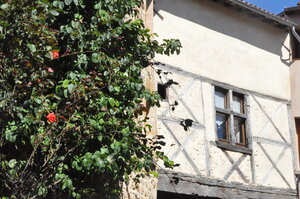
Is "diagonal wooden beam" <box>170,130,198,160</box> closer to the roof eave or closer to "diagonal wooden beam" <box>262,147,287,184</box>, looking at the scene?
"diagonal wooden beam" <box>262,147,287,184</box>

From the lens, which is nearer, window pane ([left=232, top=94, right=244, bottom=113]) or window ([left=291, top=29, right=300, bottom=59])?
window pane ([left=232, top=94, right=244, bottom=113])

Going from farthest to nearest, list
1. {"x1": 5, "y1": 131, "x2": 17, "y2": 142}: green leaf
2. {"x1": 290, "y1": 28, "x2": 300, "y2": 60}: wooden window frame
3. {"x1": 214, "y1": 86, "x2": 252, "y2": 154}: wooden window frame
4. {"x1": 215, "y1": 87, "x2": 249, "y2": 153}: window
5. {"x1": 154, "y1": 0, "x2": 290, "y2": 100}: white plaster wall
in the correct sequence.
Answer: {"x1": 290, "y1": 28, "x2": 300, "y2": 60}: wooden window frame < {"x1": 215, "y1": 87, "x2": 249, "y2": 153}: window < {"x1": 214, "y1": 86, "x2": 252, "y2": 154}: wooden window frame < {"x1": 154, "y1": 0, "x2": 290, "y2": 100}: white plaster wall < {"x1": 5, "y1": 131, "x2": 17, "y2": 142}: green leaf

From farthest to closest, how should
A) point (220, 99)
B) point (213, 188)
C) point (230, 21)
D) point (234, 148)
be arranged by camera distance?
1. point (230, 21)
2. point (220, 99)
3. point (234, 148)
4. point (213, 188)

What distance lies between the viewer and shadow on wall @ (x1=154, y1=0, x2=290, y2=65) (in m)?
9.34

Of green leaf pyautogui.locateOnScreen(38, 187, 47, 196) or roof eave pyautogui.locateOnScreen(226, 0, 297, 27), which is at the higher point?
roof eave pyautogui.locateOnScreen(226, 0, 297, 27)

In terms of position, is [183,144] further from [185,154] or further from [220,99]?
[220,99]

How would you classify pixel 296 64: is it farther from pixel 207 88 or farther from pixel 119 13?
pixel 119 13

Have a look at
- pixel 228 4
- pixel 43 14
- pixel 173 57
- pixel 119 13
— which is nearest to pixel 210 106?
pixel 173 57

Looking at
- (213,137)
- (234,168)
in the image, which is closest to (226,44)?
(213,137)

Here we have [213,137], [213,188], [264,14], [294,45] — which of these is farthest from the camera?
[294,45]

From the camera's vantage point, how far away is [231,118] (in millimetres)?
9547

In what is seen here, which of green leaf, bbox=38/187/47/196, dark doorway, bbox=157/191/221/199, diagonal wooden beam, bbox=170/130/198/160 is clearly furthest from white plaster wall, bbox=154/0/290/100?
green leaf, bbox=38/187/47/196

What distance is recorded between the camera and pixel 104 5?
541 cm

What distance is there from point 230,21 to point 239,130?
6.63ft
